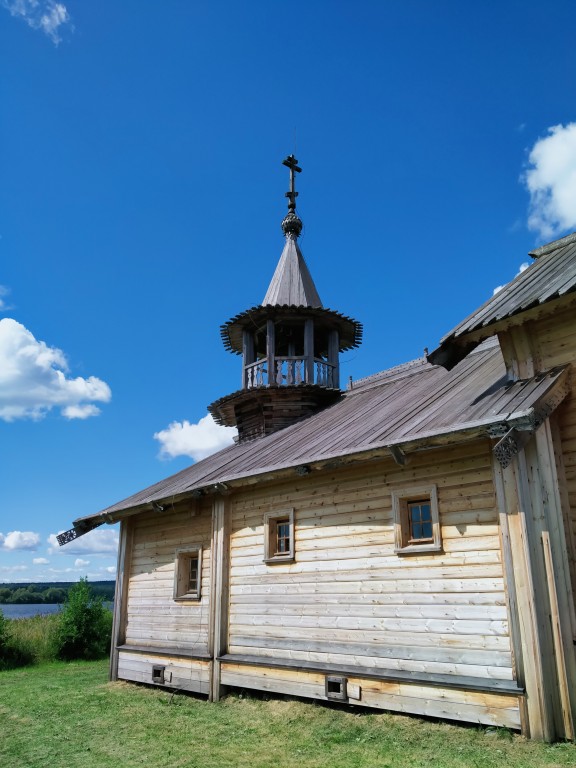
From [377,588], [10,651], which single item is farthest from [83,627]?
[377,588]

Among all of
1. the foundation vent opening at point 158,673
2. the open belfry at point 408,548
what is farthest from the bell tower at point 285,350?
the foundation vent opening at point 158,673

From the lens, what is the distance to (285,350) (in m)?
20.0

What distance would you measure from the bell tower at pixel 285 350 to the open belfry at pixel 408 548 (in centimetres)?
191

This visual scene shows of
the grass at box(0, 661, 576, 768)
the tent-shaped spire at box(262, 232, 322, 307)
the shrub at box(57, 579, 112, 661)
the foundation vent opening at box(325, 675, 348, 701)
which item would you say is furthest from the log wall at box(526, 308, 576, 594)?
the shrub at box(57, 579, 112, 661)

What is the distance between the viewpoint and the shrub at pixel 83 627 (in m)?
20.8

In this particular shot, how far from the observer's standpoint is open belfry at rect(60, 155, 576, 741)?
788cm

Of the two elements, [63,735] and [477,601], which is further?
[63,735]

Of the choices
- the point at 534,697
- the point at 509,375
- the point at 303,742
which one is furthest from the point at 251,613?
the point at 509,375

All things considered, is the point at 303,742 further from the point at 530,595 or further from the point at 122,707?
the point at 122,707

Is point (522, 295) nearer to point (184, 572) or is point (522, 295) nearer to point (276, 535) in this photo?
point (276, 535)

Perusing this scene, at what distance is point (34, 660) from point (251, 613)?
12250 mm

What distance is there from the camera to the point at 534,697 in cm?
747

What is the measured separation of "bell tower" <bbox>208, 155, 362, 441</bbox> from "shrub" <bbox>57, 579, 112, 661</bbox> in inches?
318

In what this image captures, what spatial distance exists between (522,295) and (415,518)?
3.66 meters
